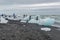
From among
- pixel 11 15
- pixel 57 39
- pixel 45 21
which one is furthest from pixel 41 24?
pixel 11 15

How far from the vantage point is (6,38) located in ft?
26.3

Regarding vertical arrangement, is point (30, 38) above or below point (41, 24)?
above

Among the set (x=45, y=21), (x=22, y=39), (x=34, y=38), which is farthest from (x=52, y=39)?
(x=45, y=21)

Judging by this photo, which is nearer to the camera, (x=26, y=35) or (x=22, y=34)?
(x=26, y=35)

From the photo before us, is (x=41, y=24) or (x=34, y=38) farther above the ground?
(x=34, y=38)

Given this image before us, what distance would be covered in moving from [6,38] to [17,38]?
0.55m

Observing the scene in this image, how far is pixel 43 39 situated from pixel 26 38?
2.97 ft

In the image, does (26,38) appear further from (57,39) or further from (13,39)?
(57,39)

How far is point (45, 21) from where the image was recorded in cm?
1449

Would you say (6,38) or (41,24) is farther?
(41,24)

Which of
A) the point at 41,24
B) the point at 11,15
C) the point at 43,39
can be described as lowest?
the point at 11,15

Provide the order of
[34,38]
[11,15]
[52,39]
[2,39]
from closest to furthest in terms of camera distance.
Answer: [2,39] < [34,38] < [52,39] < [11,15]

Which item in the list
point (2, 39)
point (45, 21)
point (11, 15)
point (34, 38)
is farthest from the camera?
point (11, 15)

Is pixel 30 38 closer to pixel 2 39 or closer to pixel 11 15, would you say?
pixel 2 39
